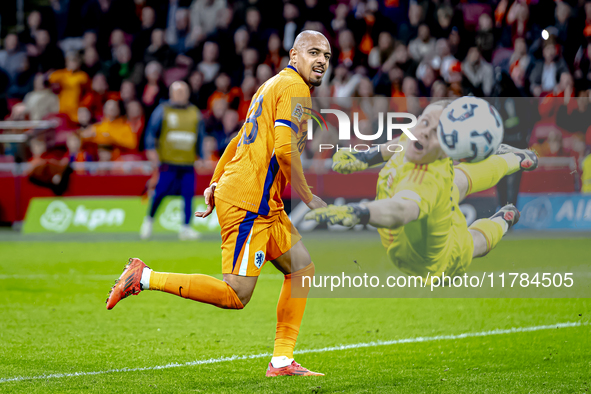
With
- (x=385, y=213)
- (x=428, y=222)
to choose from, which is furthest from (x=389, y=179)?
(x=428, y=222)

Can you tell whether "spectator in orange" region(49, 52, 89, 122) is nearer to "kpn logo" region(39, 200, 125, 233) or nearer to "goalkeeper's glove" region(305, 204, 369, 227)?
"kpn logo" region(39, 200, 125, 233)

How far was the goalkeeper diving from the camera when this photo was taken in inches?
213

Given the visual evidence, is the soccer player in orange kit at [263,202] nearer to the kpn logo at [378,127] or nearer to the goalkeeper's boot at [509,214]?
the kpn logo at [378,127]

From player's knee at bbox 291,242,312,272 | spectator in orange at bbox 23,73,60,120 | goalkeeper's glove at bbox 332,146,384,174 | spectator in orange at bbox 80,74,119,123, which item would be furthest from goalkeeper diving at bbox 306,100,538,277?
spectator in orange at bbox 23,73,60,120

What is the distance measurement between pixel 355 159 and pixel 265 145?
134 cm

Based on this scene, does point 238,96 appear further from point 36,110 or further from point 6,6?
point 6,6

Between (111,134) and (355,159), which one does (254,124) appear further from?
(111,134)

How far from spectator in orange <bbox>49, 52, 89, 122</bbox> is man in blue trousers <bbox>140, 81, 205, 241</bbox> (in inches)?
155

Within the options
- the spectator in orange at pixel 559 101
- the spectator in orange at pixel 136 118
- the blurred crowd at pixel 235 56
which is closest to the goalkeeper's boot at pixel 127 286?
the spectator in orange at pixel 559 101

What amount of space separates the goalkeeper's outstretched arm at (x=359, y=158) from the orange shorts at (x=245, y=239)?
50.5 inches

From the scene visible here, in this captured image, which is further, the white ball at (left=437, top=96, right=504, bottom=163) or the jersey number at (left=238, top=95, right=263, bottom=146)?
the white ball at (left=437, top=96, right=504, bottom=163)

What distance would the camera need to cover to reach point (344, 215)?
17.5 feet

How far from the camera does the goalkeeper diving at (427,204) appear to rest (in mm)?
5402

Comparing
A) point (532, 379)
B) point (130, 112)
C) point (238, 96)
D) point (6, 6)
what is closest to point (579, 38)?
point (238, 96)
